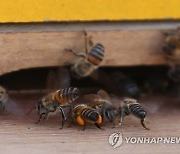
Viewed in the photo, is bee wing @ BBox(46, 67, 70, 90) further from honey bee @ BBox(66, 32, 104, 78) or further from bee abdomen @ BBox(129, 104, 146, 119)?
bee abdomen @ BBox(129, 104, 146, 119)

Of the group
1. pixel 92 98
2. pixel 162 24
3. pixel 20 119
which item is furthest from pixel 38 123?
pixel 162 24

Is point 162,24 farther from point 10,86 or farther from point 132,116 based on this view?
point 10,86

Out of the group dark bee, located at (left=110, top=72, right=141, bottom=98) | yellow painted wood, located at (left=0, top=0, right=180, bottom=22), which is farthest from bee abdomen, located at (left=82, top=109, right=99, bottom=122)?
dark bee, located at (left=110, top=72, right=141, bottom=98)

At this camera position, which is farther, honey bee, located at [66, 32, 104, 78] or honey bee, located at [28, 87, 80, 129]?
honey bee, located at [66, 32, 104, 78]

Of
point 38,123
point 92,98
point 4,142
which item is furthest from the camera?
point 92,98

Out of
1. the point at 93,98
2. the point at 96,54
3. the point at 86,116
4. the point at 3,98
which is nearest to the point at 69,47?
the point at 96,54

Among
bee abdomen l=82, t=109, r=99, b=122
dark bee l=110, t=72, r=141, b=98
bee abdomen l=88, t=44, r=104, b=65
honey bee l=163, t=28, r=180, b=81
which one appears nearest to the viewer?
bee abdomen l=82, t=109, r=99, b=122

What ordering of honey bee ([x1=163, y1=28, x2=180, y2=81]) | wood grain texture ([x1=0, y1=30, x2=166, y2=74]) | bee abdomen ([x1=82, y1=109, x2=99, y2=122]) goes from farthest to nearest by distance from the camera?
honey bee ([x1=163, y1=28, x2=180, y2=81]) → wood grain texture ([x1=0, y1=30, x2=166, y2=74]) → bee abdomen ([x1=82, y1=109, x2=99, y2=122])

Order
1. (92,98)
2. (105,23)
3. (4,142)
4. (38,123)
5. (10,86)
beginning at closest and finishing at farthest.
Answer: (4,142), (38,123), (92,98), (105,23), (10,86)
